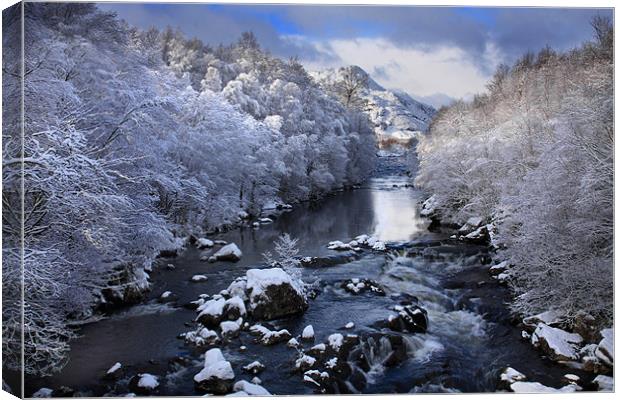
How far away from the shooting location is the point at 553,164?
22.0 ft

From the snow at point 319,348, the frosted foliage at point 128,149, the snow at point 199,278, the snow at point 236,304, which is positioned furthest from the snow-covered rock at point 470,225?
the snow at point 199,278

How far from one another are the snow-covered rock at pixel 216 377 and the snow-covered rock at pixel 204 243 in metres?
3.20

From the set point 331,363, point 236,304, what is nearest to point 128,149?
point 236,304

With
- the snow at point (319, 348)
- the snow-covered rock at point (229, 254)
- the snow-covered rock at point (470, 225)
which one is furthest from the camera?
the snow-covered rock at point (470, 225)

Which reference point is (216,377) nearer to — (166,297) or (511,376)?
(166,297)

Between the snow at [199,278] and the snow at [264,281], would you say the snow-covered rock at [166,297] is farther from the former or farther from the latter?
the snow at [264,281]

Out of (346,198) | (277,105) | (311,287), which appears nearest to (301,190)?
(346,198)

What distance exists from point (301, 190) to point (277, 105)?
2282mm

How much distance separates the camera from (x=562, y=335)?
6.21 m

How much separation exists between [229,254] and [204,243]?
1070 millimetres

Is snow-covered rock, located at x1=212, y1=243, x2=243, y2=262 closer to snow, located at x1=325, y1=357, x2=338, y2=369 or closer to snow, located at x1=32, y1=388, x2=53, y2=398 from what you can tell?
snow, located at x1=325, y1=357, x2=338, y2=369

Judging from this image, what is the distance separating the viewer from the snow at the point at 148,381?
210 inches

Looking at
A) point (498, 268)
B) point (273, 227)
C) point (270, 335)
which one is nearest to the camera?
point (270, 335)

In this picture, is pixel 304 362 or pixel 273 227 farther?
pixel 273 227
